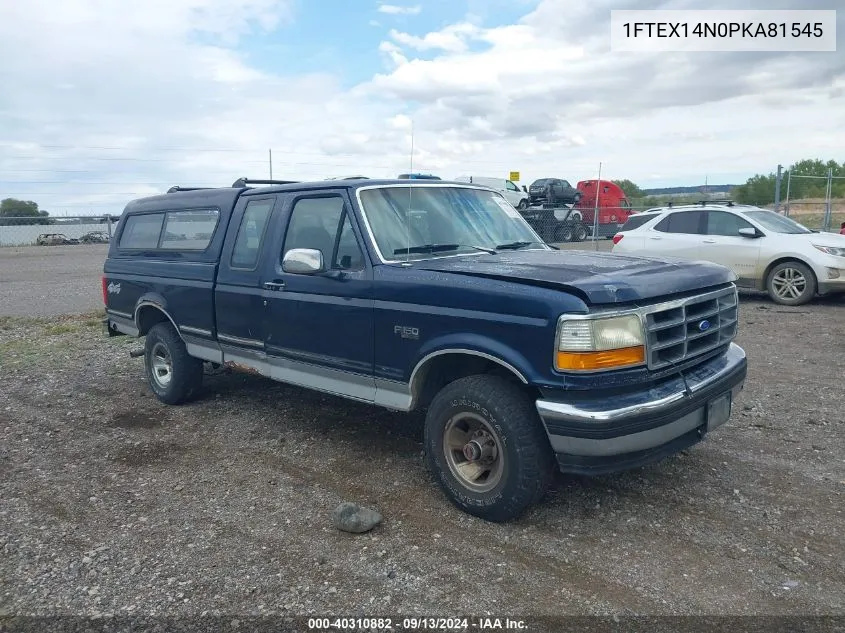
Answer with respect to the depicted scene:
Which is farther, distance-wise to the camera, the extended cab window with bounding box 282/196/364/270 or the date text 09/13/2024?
the extended cab window with bounding box 282/196/364/270

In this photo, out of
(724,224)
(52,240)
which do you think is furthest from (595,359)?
(52,240)

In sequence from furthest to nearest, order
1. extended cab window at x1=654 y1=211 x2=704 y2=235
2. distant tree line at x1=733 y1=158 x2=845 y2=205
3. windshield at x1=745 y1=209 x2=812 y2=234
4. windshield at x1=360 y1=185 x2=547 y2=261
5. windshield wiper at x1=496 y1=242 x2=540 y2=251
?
distant tree line at x1=733 y1=158 x2=845 y2=205
extended cab window at x1=654 y1=211 x2=704 y2=235
windshield at x1=745 y1=209 x2=812 y2=234
windshield wiper at x1=496 y1=242 x2=540 y2=251
windshield at x1=360 y1=185 x2=547 y2=261

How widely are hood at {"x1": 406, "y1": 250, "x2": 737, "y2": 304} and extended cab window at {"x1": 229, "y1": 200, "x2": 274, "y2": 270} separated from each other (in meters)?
1.56

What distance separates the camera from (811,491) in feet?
13.8

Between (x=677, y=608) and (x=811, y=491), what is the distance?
66.4 inches

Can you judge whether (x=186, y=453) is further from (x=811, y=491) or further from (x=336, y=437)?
(x=811, y=491)

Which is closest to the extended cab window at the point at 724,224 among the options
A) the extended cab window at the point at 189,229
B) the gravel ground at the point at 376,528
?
the gravel ground at the point at 376,528

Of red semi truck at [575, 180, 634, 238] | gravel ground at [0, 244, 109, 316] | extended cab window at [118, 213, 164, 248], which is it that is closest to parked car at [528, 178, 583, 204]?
red semi truck at [575, 180, 634, 238]

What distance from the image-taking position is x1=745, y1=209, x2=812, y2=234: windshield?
11180 mm

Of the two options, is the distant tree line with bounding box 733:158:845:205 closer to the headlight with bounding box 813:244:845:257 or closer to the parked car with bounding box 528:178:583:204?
the parked car with bounding box 528:178:583:204

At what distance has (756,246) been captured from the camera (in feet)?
36.2

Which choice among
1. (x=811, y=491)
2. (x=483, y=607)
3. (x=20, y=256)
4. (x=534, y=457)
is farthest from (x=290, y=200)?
(x=20, y=256)

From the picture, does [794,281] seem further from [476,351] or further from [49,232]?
[49,232]

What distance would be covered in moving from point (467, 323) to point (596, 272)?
773 millimetres
